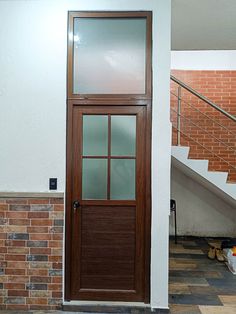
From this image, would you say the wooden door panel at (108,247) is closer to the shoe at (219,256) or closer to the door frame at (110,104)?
the door frame at (110,104)

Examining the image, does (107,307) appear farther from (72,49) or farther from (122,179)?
(72,49)

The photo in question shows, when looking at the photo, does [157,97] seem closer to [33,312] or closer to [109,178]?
[109,178]

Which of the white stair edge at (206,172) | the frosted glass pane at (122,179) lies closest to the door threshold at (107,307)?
the frosted glass pane at (122,179)

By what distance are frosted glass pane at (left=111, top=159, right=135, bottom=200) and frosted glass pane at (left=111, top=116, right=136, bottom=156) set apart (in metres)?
0.09

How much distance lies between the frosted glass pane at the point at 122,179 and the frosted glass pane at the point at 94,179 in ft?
0.28

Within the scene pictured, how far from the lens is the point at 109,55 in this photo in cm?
245

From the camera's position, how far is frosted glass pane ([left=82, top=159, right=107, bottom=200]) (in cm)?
246

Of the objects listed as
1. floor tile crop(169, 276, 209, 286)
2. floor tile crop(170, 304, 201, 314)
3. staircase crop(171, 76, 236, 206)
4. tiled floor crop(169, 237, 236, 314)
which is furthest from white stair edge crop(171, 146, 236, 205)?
floor tile crop(170, 304, 201, 314)

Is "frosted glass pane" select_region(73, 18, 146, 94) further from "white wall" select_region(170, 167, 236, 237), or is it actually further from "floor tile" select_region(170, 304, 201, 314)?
"white wall" select_region(170, 167, 236, 237)

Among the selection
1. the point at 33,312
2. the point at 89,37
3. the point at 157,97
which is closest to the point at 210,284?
the point at 33,312

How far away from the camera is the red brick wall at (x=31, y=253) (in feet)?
7.93

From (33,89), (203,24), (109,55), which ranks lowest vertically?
(33,89)

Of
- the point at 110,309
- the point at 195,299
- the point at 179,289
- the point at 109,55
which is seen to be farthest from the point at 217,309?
the point at 109,55

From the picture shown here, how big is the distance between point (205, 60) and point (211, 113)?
36.2 inches
